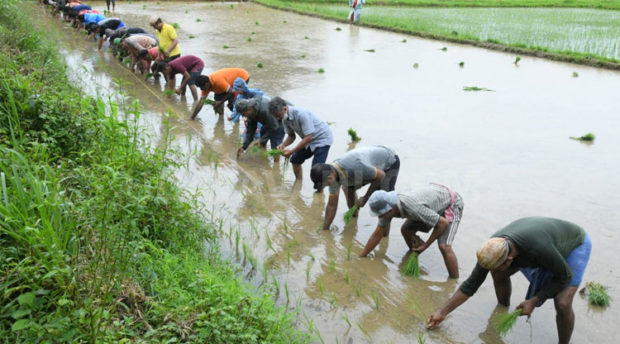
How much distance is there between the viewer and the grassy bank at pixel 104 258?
8.73 feet

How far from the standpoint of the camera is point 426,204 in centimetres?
414

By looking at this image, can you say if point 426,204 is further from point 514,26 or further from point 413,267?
point 514,26

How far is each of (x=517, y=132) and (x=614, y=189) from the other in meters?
2.08

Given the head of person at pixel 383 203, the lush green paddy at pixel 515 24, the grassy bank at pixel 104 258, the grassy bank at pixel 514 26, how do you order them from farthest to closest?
the lush green paddy at pixel 515 24 → the grassy bank at pixel 514 26 → the head of person at pixel 383 203 → the grassy bank at pixel 104 258

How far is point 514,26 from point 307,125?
625 inches

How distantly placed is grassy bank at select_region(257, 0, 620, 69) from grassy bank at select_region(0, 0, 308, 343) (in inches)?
477

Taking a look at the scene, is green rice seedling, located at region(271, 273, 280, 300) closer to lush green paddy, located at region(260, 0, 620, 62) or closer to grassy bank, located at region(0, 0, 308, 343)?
grassy bank, located at region(0, 0, 308, 343)

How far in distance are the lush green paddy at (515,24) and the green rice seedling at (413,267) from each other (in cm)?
1101

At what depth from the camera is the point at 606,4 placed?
24.7 meters

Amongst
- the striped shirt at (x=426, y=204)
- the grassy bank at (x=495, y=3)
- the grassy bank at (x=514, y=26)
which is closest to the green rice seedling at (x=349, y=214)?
the striped shirt at (x=426, y=204)

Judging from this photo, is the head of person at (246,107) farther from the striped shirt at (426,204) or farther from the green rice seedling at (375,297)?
the green rice seedling at (375,297)

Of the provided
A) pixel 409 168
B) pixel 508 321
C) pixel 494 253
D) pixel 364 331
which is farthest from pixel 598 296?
pixel 409 168

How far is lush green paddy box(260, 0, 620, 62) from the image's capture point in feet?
47.3

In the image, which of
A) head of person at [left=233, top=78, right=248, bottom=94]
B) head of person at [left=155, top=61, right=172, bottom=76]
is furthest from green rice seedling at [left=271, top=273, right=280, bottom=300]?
head of person at [left=155, top=61, right=172, bottom=76]
